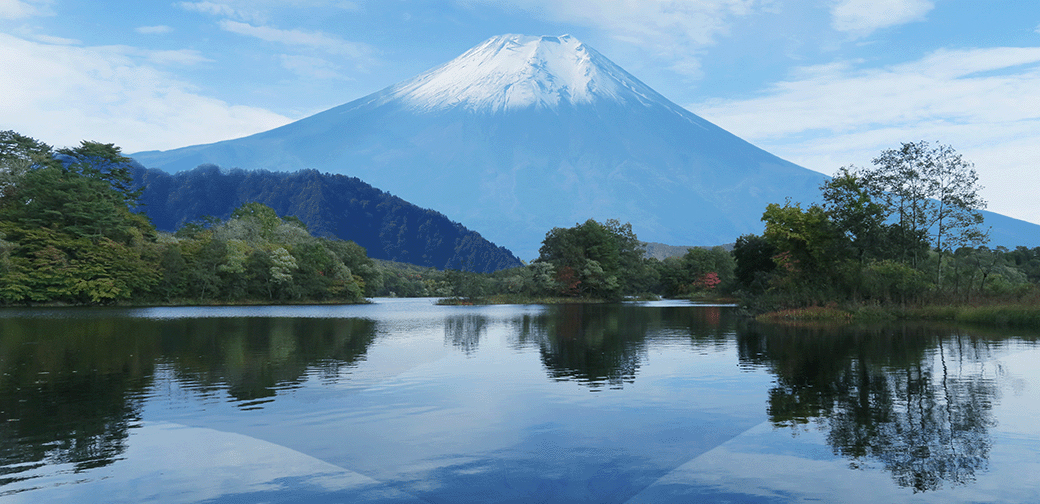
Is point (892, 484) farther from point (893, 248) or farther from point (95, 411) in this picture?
point (893, 248)

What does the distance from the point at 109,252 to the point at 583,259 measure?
186 ft

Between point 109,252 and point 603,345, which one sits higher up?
Answer: point 109,252

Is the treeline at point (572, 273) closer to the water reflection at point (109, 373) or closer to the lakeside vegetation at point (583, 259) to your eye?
the lakeside vegetation at point (583, 259)

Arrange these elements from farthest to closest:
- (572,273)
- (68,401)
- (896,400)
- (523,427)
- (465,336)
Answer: (572,273) → (465,336) → (896,400) → (68,401) → (523,427)

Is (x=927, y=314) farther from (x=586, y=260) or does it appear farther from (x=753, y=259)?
(x=586, y=260)

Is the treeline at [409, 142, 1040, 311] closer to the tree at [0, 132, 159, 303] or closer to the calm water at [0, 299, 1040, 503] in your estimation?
the calm water at [0, 299, 1040, 503]

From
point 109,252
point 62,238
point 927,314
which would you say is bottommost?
point 927,314

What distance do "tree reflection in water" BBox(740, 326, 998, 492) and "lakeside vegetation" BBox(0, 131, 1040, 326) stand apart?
1580 cm

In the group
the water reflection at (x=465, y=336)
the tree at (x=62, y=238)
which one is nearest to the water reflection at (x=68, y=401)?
the water reflection at (x=465, y=336)

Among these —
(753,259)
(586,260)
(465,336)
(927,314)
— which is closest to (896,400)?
(465,336)

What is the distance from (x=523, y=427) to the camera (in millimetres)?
10742

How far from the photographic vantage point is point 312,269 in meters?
82.8

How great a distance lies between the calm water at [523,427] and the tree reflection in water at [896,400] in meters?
0.07

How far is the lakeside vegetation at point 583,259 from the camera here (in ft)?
125
